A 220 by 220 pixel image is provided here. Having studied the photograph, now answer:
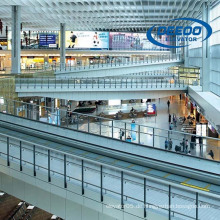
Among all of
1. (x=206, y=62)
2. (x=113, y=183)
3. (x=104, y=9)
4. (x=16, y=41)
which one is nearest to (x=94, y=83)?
(x=206, y=62)

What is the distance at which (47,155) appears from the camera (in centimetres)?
782

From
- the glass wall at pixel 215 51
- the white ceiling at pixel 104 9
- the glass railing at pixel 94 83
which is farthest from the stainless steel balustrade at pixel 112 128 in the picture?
the white ceiling at pixel 104 9

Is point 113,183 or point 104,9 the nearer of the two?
point 113,183

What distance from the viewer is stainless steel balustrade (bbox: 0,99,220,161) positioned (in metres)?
10.6

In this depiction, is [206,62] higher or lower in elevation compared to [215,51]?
lower

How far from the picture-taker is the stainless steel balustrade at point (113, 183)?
6027mm

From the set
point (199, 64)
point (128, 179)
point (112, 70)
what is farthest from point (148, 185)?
point (112, 70)

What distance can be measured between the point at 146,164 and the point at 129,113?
84.9 feet

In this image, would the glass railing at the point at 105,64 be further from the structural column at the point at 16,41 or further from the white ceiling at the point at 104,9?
the structural column at the point at 16,41

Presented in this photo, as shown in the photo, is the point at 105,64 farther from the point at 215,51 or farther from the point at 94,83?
the point at 215,51

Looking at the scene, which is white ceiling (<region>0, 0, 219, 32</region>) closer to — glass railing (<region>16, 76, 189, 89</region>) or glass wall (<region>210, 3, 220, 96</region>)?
glass wall (<region>210, 3, 220, 96</region>)

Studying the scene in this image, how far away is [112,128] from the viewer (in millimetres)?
12625

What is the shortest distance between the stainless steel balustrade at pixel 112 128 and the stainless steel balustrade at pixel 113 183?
4133mm

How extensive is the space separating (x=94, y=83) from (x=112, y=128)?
1726cm
